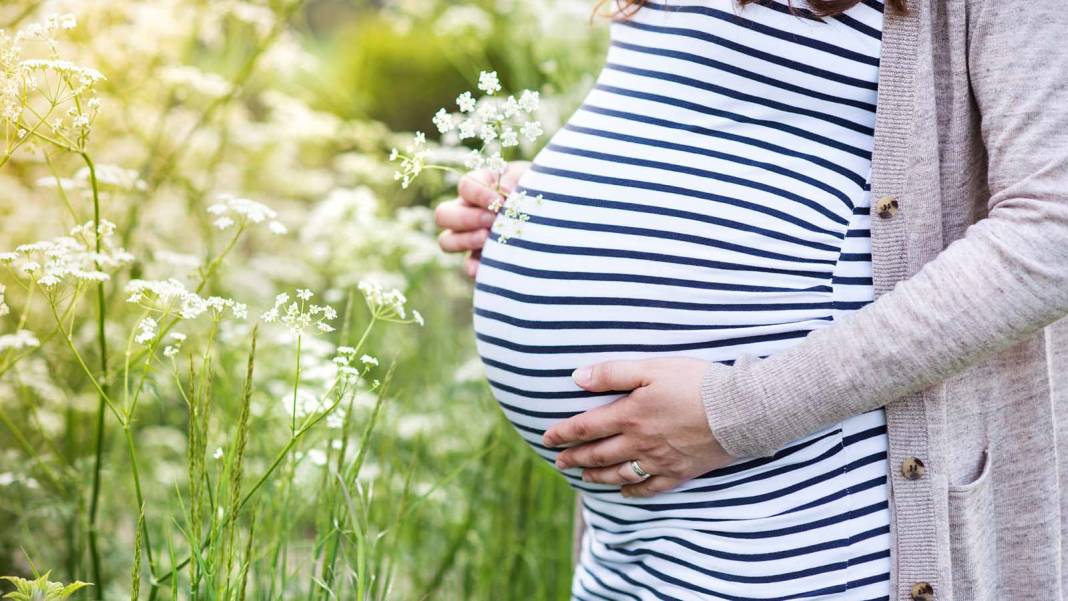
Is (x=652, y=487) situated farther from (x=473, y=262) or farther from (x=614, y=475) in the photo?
(x=473, y=262)

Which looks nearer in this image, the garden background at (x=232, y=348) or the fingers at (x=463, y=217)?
the garden background at (x=232, y=348)

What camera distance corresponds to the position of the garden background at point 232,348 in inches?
47.3

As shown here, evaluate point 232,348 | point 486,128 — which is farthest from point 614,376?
point 232,348

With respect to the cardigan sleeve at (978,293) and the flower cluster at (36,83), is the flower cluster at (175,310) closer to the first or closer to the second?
the flower cluster at (36,83)

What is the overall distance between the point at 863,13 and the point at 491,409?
1.41m

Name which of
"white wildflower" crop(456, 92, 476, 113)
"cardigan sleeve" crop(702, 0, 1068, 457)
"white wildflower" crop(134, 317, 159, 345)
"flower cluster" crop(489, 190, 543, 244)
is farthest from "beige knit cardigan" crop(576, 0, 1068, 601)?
"white wildflower" crop(134, 317, 159, 345)

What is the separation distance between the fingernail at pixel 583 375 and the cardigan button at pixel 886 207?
392 mm

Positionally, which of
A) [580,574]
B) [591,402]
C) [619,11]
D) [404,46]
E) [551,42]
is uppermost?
[404,46]

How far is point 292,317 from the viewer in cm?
101

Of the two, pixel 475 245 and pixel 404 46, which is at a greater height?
pixel 404 46

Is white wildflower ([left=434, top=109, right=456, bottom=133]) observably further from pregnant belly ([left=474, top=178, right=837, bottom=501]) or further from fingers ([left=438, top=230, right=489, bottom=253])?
fingers ([left=438, top=230, right=489, bottom=253])

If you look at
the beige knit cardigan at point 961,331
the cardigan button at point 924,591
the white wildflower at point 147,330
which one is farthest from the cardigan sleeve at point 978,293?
the white wildflower at point 147,330

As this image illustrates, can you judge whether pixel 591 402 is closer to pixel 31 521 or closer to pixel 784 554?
pixel 784 554

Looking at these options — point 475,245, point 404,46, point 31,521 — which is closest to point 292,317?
point 475,245
